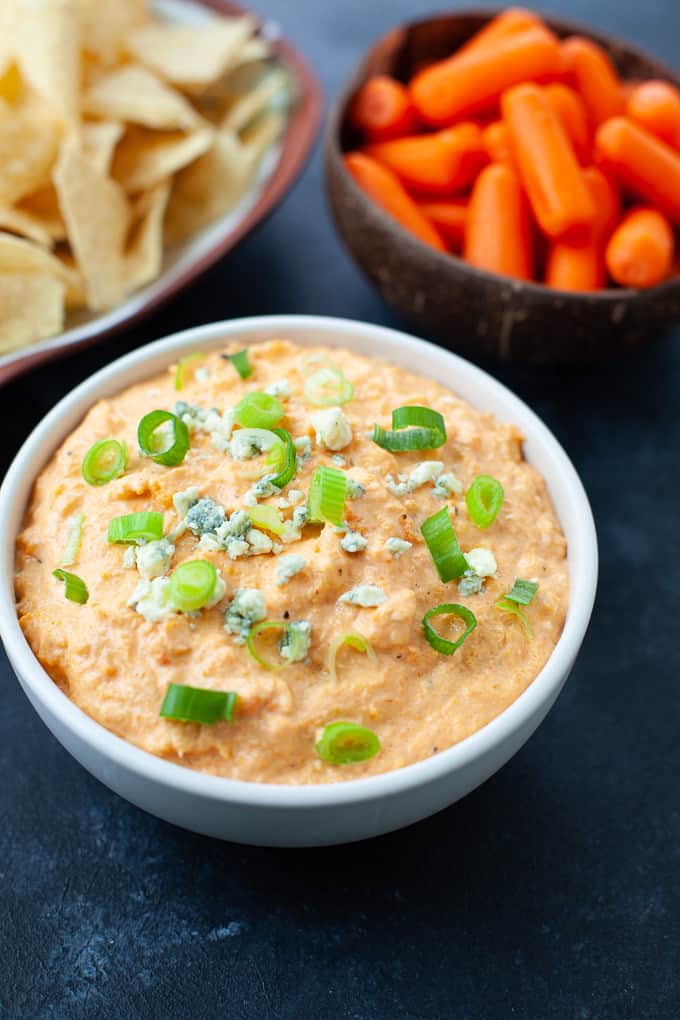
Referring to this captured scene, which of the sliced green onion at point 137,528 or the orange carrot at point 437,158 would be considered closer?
the sliced green onion at point 137,528

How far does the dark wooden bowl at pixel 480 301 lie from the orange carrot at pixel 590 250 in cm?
18

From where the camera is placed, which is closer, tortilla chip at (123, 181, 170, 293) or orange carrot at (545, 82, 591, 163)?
tortilla chip at (123, 181, 170, 293)

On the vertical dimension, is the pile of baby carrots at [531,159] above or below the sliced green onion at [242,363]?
above

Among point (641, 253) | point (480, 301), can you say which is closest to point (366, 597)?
point (480, 301)

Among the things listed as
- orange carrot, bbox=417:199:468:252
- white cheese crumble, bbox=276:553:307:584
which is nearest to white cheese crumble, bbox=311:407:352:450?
white cheese crumble, bbox=276:553:307:584

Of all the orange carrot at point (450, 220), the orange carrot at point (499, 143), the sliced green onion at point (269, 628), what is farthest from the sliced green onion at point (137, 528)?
the orange carrot at point (499, 143)

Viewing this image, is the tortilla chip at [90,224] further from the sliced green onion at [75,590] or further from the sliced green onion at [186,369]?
the sliced green onion at [75,590]

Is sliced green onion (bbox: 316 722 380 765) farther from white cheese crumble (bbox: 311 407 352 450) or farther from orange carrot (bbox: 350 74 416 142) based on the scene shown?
orange carrot (bbox: 350 74 416 142)

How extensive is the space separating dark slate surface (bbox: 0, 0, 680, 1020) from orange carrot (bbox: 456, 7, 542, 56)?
2249mm

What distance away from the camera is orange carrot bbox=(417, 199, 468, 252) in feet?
12.3

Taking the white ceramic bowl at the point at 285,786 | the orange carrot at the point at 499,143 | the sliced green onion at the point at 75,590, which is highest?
the orange carrot at the point at 499,143

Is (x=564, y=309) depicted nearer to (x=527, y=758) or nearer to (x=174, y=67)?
(x=527, y=758)

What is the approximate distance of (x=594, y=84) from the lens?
3.82 meters

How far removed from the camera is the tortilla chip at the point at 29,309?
313cm
